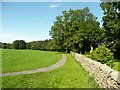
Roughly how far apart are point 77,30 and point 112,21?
31252 mm

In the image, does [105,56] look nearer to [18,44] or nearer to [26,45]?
[18,44]

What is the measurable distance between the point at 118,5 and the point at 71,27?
34.6 metres

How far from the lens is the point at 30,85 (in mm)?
13922

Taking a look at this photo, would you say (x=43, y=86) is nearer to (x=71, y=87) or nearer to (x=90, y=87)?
(x=71, y=87)

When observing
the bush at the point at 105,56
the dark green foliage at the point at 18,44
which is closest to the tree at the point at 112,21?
the bush at the point at 105,56

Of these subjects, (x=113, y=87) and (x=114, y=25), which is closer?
(x=113, y=87)

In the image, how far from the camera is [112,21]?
35594mm

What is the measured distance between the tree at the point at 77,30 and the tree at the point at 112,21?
21.9 metres

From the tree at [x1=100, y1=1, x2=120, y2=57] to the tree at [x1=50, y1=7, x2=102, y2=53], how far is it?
21.9 m

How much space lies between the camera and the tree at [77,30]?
2525 inches

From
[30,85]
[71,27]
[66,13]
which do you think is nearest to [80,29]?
[71,27]

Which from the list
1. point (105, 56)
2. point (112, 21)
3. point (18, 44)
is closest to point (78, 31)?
point (112, 21)

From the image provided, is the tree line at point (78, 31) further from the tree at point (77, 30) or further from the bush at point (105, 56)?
the bush at point (105, 56)

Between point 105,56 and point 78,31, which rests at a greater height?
point 78,31
